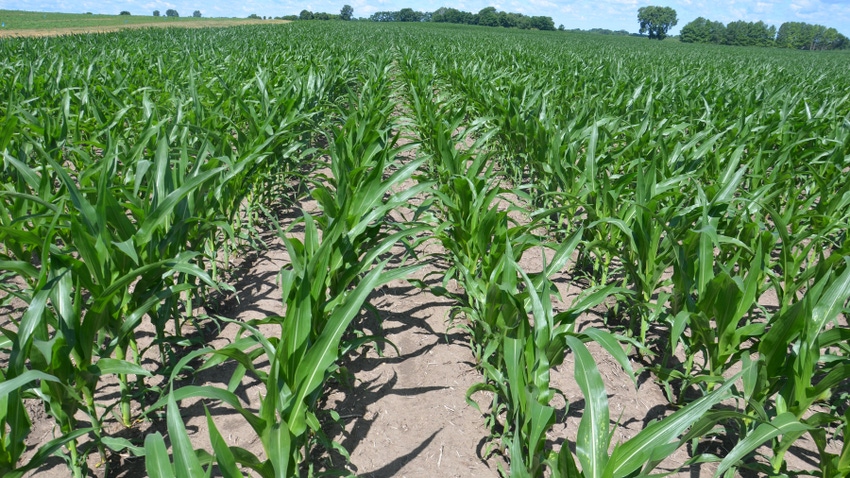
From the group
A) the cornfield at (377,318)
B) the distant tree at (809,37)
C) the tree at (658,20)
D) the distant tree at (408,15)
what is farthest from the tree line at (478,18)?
the cornfield at (377,318)

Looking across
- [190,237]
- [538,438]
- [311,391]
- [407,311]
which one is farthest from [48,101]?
[538,438]

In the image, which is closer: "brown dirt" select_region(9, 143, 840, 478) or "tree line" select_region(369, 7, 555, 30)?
"brown dirt" select_region(9, 143, 840, 478)

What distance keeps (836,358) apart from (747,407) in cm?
33

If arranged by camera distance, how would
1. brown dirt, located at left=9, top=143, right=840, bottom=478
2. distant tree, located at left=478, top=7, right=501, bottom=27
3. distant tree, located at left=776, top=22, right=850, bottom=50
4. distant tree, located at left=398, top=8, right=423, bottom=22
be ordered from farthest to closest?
1. distant tree, located at left=398, top=8, right=423, bottom=22
2. distant tree, located at left=478, top=7, right=501, bottom=27
3. distant tree, located at left=776, top=22, right=850, bottom=50
4. brown dirt, located at left=9, top=143, right=840, bottom=478

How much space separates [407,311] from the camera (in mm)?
2992

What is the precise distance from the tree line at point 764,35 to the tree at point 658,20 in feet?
39.7

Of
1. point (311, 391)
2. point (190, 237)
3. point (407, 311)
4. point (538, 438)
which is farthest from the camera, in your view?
point (407, 311)

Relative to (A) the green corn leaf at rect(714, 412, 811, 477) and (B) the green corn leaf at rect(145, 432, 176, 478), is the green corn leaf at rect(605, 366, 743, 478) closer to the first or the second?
(A) the green corn leaf at rect(714, 412, 811, 477)

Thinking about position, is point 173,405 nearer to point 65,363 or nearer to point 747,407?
point 65,363

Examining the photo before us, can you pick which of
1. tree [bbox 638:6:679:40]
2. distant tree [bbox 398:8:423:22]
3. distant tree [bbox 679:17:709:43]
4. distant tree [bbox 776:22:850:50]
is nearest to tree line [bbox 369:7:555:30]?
distant tree [bbox 398:8:423:22]

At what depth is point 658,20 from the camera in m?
89.0

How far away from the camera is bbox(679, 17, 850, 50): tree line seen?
2699 inches

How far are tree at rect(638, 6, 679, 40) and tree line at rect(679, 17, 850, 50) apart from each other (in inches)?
477

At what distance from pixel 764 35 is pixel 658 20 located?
22.6 meters
